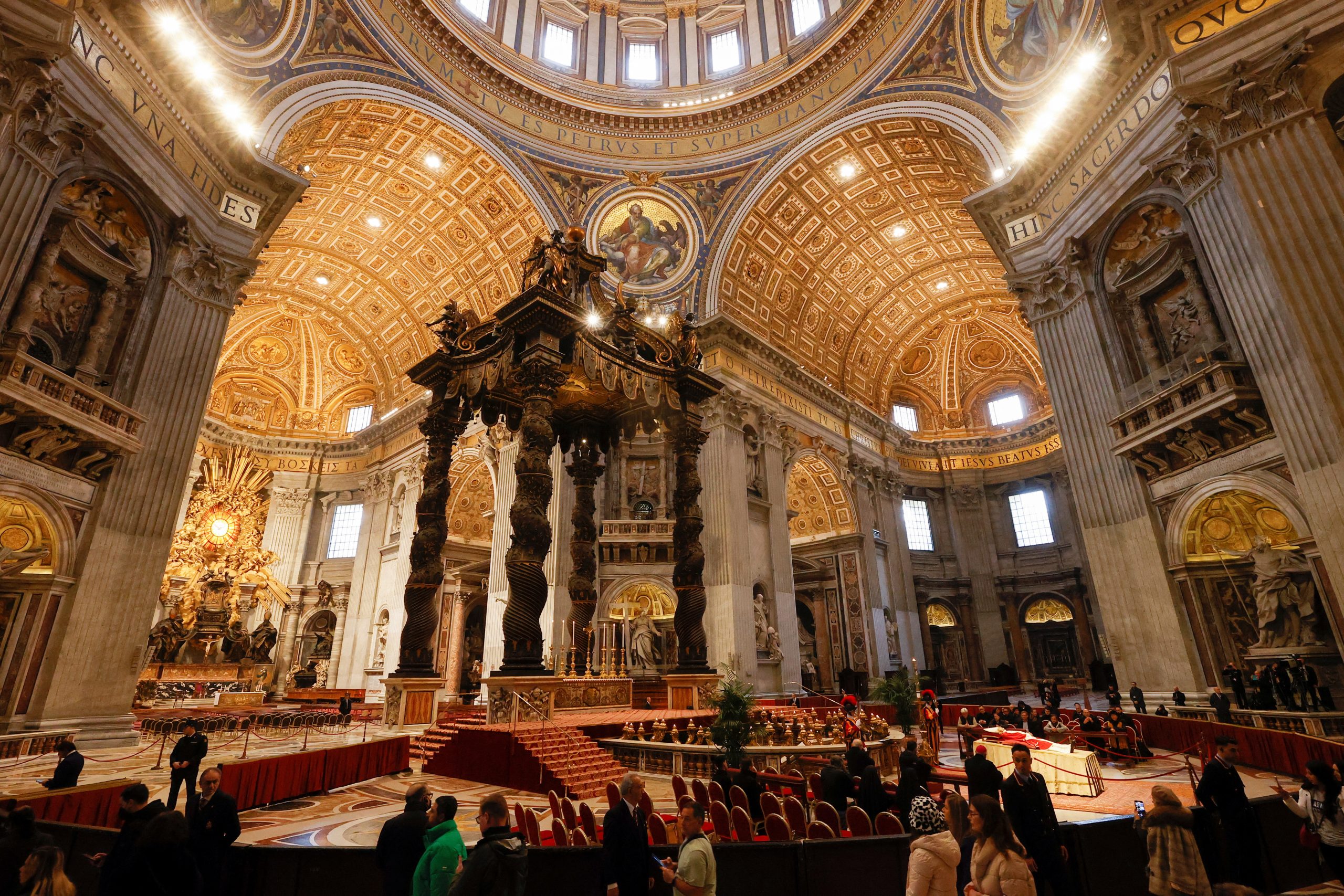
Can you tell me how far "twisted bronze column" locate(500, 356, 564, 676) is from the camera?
8586mm

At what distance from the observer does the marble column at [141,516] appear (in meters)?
8.89

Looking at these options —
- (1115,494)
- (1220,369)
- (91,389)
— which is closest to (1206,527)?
(1115,494)

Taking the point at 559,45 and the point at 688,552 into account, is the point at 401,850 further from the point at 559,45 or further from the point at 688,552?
the point at 559,45

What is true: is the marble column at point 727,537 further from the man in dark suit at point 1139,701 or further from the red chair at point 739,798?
the red chair at point 739,798

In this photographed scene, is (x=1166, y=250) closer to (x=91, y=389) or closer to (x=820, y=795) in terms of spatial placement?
(x=820, y=795)

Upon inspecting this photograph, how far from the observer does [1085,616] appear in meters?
23.4

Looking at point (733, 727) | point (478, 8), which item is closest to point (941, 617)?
point (733, 727)

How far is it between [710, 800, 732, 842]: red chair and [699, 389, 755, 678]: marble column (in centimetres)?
1054

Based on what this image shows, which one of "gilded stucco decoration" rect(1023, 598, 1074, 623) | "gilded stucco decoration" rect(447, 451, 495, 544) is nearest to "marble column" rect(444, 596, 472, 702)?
"gilded stucco decoration" rect(447, 451, 495, 544)

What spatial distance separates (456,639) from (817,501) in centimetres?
1312

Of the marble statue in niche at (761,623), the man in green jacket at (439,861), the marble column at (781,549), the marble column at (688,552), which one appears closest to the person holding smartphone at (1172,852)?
the man in green jacket at (439,861)

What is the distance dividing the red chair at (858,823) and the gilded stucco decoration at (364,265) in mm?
16807

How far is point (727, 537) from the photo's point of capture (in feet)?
54.6

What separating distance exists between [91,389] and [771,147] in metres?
17.4
